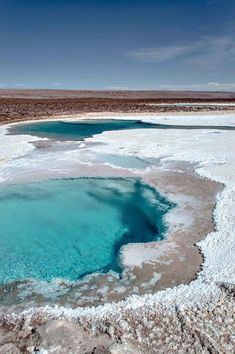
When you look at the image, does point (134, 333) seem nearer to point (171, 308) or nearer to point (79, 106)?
point (171, 308)

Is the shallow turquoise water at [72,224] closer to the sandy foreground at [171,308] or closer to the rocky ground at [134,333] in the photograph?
the sandy foreground at [171,308]

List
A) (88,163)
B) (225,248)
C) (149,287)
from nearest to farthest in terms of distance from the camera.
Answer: (149,287)
(225,248)
(88,163)

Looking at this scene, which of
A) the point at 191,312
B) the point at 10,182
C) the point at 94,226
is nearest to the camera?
the point at 191,312

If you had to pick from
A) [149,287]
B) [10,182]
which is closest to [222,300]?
[149,287]

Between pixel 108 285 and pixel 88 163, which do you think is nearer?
pixel 108 285

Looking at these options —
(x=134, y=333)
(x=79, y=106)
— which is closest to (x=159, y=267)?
(x=134, y=333)

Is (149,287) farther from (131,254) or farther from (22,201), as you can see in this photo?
(22,201)

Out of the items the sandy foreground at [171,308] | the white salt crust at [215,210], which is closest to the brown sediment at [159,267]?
the sandy foreground at [171,308]

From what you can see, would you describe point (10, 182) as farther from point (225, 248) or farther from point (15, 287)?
point (225, 248)
